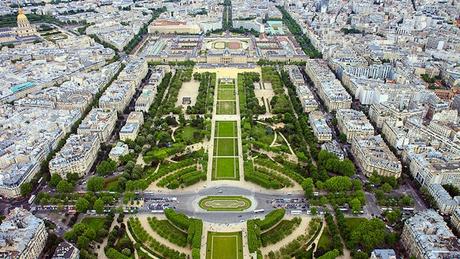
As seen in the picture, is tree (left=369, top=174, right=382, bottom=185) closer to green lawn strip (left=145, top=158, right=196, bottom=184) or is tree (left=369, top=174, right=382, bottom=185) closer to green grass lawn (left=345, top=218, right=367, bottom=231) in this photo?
green grass lawn (left=345, top=218, right=367, bottom=231)

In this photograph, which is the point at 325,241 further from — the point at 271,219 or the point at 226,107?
the point at 226,107

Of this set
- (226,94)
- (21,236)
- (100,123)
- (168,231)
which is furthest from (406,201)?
(100,123)

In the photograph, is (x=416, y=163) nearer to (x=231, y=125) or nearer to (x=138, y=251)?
(x=231, y=125)

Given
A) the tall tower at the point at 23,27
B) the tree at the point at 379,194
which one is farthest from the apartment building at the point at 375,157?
Result: the tall tower at the point at 23,27

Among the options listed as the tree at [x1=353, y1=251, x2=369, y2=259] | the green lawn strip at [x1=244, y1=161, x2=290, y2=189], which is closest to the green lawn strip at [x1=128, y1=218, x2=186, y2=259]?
the green lawn strip at [x1=244, y1=161, x2=290, y2=189]

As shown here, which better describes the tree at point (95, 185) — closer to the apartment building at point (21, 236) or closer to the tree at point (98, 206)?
the tree at point (98, 206)

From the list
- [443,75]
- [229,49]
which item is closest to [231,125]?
[229,49]
